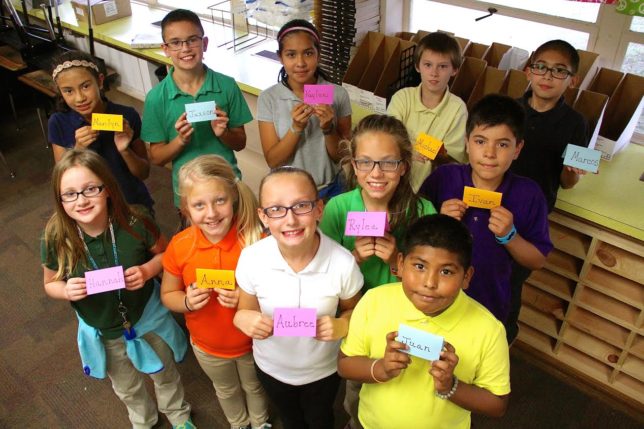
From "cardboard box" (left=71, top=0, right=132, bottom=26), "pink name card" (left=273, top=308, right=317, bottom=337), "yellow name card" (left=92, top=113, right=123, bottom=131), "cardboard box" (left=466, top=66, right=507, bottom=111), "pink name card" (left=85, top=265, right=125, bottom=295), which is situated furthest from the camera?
"cardboard box" (left=71, top=0, right=132, bottom=26)

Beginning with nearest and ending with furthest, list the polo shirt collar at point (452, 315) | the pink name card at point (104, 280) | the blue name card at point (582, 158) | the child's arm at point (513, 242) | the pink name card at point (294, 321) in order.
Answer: the polo shirt collar at point (452, 315) < the pink name card at point (294, 321) < the child's arm at point (513, 242) < the pink name card at point (104, 280) < the blue name card at point (582, 158)

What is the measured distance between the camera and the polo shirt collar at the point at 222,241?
167cm

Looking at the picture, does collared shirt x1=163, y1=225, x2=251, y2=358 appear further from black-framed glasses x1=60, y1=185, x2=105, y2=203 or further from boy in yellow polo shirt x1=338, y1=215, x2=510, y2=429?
boy in yellow polo shirt x1=338, y1=215, x2=510, y2=429

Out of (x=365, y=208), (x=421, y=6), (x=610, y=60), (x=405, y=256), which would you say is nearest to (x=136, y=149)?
(x=365, y=208)

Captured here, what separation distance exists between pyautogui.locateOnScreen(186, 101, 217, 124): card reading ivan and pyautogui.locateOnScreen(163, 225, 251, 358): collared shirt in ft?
1.66

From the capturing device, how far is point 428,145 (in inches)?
74.6

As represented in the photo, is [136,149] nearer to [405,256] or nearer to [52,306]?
[52,306]

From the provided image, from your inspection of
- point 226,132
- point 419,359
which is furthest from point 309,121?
point 419,359

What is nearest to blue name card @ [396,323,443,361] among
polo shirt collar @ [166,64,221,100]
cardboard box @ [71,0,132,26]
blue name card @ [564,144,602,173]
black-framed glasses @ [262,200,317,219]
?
black-framed glasses @ [262,200,317,219]

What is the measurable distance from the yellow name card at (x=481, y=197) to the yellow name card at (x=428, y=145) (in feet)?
1.10

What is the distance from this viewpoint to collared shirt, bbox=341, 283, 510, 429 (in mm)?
1268

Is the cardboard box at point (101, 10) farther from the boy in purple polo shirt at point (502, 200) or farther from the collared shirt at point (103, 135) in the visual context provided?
the boy in purple polo shirt at point (502, 200)

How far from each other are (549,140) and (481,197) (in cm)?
50

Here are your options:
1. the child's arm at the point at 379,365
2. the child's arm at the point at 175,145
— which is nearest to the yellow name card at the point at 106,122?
the child's arm at the point at 175,145
